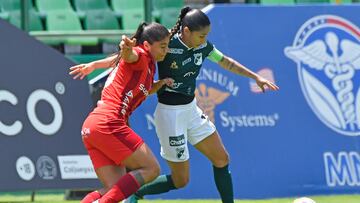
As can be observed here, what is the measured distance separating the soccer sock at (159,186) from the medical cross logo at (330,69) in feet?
9.80

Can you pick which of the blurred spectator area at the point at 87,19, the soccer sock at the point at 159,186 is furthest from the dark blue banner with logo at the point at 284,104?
the soccer sock at the point at 159,186

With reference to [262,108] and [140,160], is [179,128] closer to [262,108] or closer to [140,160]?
[140,160]

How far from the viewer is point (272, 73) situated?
11.4 meters

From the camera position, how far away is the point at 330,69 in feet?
38.0

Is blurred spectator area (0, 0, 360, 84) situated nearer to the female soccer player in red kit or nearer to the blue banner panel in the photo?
the blue banner panel

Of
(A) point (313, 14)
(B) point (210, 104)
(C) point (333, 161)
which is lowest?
(C) point (333, 161)

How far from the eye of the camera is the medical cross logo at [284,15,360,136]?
11500 millimetres

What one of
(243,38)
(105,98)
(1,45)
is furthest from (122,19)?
(105,98)

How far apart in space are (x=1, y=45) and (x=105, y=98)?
2.73 m

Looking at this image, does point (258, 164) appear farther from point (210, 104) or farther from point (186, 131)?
point (186, 131)

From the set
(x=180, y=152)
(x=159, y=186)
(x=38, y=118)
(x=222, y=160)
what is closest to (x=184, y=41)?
(x=180, y=152)

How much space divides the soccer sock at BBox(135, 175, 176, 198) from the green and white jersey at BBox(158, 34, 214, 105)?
26.9 inches

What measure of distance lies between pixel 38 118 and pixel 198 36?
240 centimetres

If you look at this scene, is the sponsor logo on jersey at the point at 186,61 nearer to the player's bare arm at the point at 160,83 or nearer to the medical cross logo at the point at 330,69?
the player's bare arm at the point at 160,83
